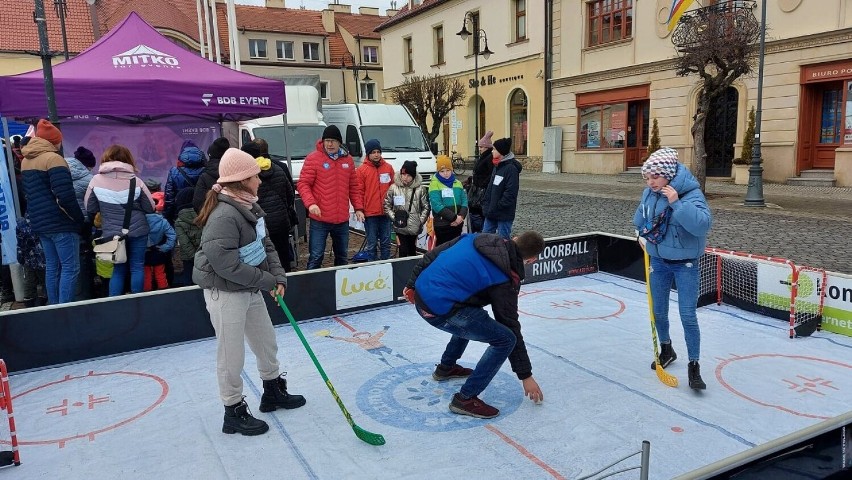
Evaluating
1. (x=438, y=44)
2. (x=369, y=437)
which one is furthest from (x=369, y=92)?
(x=369, y=437)

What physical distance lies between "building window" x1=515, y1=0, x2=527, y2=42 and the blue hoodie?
25.2 meters

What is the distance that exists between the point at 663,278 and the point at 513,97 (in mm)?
26153

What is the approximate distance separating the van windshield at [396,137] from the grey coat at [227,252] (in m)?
10.6

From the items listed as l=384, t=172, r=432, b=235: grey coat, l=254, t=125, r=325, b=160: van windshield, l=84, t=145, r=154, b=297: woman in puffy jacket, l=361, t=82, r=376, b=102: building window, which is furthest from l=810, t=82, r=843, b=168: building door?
l=361, t=82, r=376, b=102: building window

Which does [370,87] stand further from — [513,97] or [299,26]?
[513,97]

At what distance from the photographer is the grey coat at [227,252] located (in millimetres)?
3541

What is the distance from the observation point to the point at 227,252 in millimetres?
3545

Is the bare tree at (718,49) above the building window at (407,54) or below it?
below

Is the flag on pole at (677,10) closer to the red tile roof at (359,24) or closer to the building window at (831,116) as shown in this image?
the building window at (831,116)

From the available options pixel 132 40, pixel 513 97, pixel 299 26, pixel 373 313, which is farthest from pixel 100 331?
pixel 299 26

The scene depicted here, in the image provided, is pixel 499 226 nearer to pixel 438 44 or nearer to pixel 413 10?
pixel 438 44

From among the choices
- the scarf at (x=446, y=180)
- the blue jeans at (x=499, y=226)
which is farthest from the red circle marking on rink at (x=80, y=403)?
the blue jeans at (x=499, y=226)

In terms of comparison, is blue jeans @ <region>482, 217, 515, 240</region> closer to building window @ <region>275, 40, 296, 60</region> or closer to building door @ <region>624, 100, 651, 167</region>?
building door @ <region>624, 100, 651, 167</region>

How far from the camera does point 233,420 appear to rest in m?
3.81
